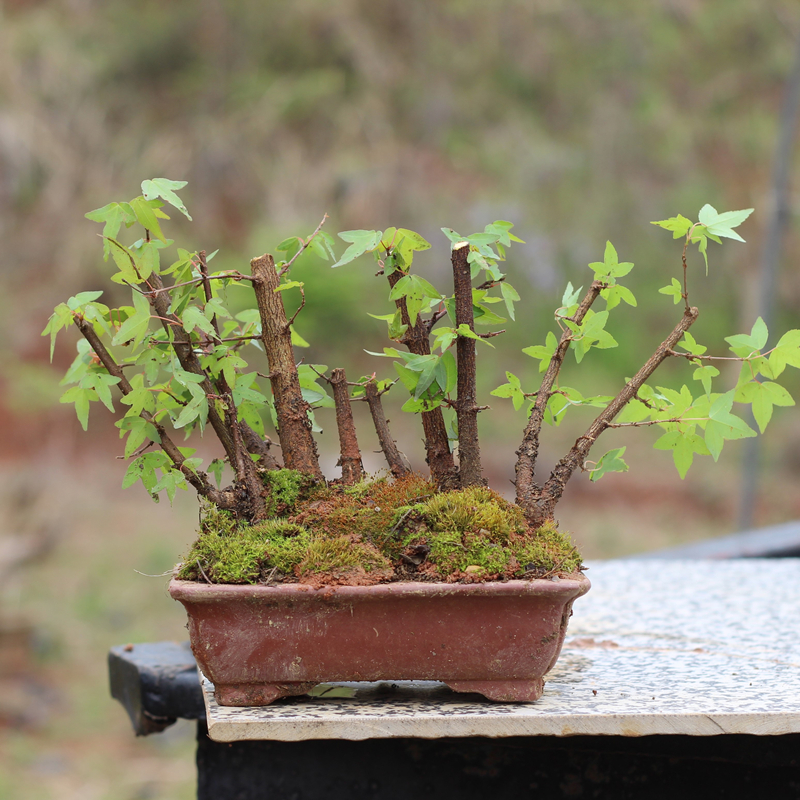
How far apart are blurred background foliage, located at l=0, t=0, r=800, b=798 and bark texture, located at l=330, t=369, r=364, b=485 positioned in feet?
22.2

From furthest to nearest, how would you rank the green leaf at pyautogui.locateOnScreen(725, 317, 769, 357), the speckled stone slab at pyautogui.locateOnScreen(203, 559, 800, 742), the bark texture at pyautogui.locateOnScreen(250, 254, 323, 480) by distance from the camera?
the bark texture at pyautogui.locateOnScreen(250, 254, 323, 480) → the green leaf at pyautogui.locateOnScreen(725, 317, 769, 357) → the speckled stone slab at pyautogui.locateOnScreen(203, 559, 800, 742)

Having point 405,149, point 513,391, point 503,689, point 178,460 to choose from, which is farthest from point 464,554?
point 405,149

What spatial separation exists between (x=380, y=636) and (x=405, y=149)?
33.0ft

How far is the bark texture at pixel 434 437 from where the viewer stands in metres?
1.07

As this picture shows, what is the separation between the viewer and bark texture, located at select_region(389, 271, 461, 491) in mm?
1068

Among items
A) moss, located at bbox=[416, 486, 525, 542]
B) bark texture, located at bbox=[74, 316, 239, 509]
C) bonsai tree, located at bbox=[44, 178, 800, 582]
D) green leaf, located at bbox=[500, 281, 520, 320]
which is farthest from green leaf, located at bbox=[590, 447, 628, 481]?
bark texture, located at bbox=[74, 316, 239, 509]

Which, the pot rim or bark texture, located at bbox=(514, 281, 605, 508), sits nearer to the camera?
the pot rim

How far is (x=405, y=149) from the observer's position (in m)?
10.4

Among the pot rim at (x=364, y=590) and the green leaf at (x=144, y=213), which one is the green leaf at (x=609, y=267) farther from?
the green leaf at (x=144, y=213)

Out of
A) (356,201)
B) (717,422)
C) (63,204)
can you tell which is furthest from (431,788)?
(63,204)

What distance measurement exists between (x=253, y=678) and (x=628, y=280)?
8698 mm

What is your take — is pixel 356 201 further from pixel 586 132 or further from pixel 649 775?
pixel 649 775

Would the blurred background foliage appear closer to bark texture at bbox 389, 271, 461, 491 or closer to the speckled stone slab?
the speckled stone slab

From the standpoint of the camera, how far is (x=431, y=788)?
1152 millimetres
